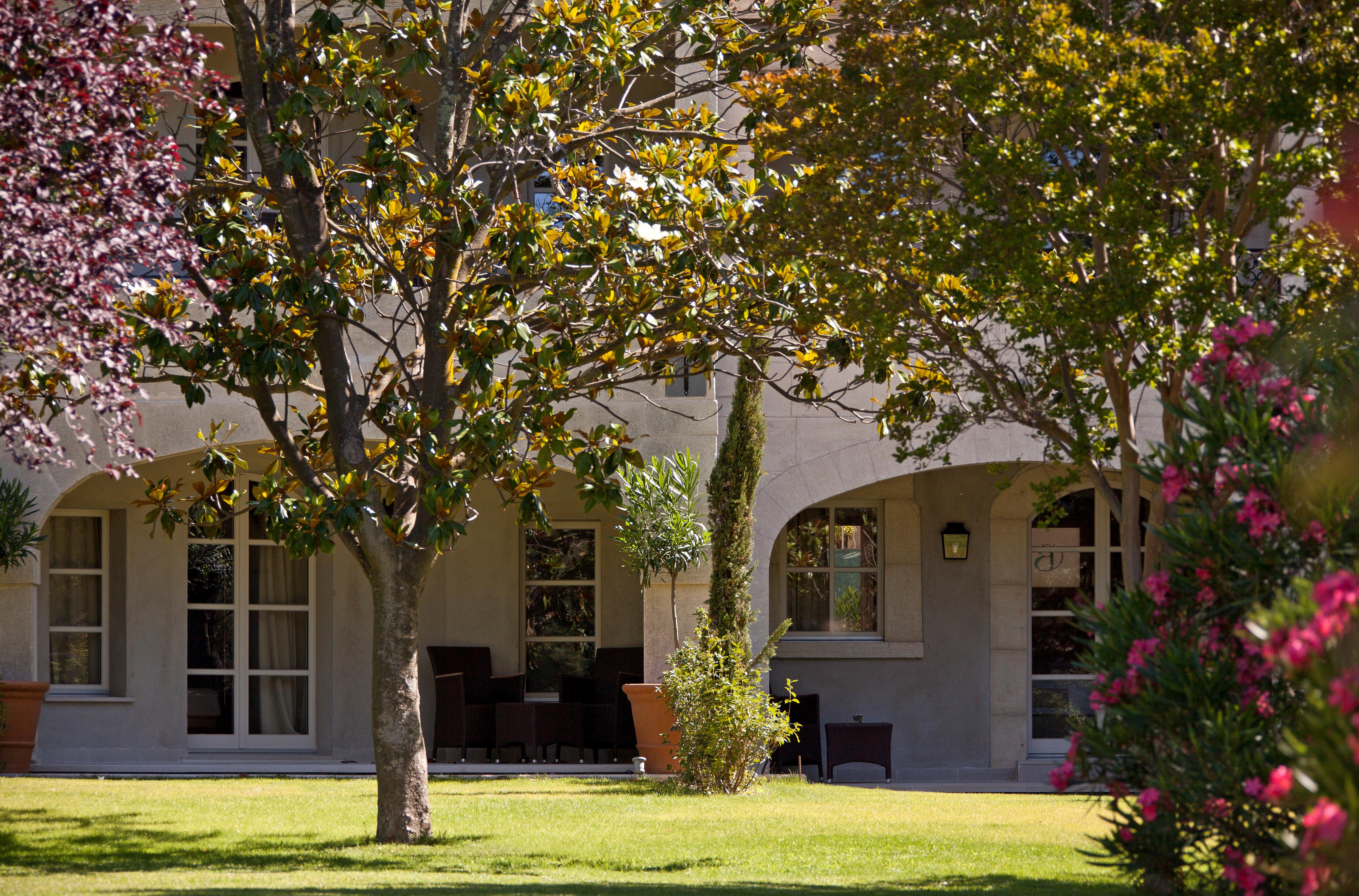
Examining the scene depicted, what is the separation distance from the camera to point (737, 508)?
37.3 ft

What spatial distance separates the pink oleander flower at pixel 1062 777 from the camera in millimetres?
4949

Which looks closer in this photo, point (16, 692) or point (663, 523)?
point (16, 692)

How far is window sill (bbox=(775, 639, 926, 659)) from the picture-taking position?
14227mm

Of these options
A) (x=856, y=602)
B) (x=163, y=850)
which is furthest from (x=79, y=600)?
(x=856, y=602)

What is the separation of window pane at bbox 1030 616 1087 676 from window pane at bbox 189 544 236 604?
8.51 meters

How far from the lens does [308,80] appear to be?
817 cm

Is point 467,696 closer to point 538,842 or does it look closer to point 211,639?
point 211,639

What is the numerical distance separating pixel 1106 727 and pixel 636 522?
6.93m

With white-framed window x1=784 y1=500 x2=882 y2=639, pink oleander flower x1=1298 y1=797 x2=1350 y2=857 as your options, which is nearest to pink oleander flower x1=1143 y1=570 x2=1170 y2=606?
pink oleander flower x1=1298 y1=797 x2=1350 y2=857

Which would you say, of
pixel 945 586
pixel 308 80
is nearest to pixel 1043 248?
pixel 308 80

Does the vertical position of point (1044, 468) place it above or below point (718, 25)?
below

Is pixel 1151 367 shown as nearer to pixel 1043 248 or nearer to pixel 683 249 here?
pixel 1043 248

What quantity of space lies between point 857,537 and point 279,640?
6.24 meters

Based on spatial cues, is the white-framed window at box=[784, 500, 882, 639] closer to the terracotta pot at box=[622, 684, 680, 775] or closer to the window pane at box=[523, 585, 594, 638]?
the window pane at box=[523, 585, 594, 638]
